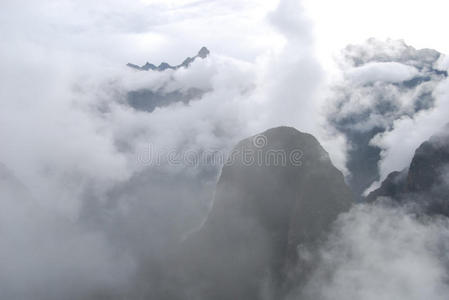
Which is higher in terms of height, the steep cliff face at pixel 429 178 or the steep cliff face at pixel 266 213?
the steep cliff face at pixel 429 178

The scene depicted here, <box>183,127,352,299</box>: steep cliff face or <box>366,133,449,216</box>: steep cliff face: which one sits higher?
<box>366,133,449,216</box>: steep cliff face

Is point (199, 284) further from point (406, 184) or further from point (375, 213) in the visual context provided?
point (406, 184)

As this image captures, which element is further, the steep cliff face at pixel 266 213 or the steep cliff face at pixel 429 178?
the steep cliff face at pixel 429 178


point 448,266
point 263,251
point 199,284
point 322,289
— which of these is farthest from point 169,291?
point 448,266

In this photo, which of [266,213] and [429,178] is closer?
[266,213]

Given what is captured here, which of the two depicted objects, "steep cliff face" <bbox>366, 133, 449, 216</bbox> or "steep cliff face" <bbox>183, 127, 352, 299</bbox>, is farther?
"steep cliff face" <bbox>366, 133, 449, 216</bbox>

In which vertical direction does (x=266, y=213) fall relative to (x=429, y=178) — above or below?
below
